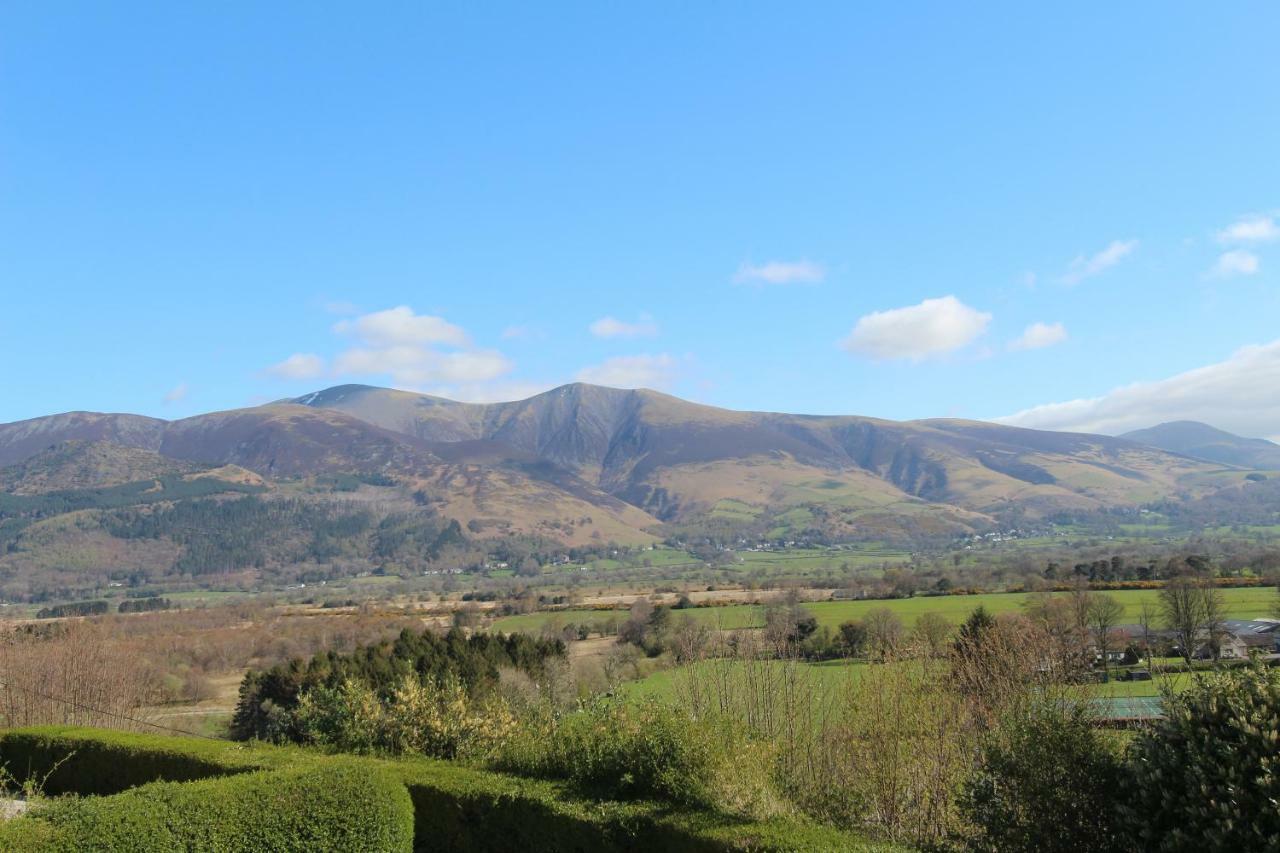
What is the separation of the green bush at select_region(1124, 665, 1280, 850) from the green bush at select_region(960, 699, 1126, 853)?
520mm

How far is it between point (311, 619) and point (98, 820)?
101m

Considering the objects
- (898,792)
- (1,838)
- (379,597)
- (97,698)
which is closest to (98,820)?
(1,838)

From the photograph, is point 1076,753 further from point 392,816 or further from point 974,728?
point 392,816

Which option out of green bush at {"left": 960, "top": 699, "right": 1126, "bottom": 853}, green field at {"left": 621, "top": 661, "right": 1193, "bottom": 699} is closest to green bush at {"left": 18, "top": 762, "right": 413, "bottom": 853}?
green field at {"left": 621, "top": 661, "right": 1193, "bottom": 699}

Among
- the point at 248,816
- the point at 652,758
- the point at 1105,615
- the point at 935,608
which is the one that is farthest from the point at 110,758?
the point at 935,608

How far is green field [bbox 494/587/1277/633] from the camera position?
63.3 m

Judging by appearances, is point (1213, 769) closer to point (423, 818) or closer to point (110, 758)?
point (423, 818)

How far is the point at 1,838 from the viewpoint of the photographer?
1101 cm

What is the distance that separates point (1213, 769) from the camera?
7.30m

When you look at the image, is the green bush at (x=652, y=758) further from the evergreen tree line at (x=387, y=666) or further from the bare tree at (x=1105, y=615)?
the bare tree at (x=1105, y=615)

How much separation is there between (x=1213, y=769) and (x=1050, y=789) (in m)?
1.95

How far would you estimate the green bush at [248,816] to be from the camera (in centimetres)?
1166

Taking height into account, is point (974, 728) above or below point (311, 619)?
above

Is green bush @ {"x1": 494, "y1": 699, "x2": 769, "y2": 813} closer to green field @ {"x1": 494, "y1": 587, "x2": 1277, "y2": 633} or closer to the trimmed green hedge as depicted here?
the trimmed green hedge
